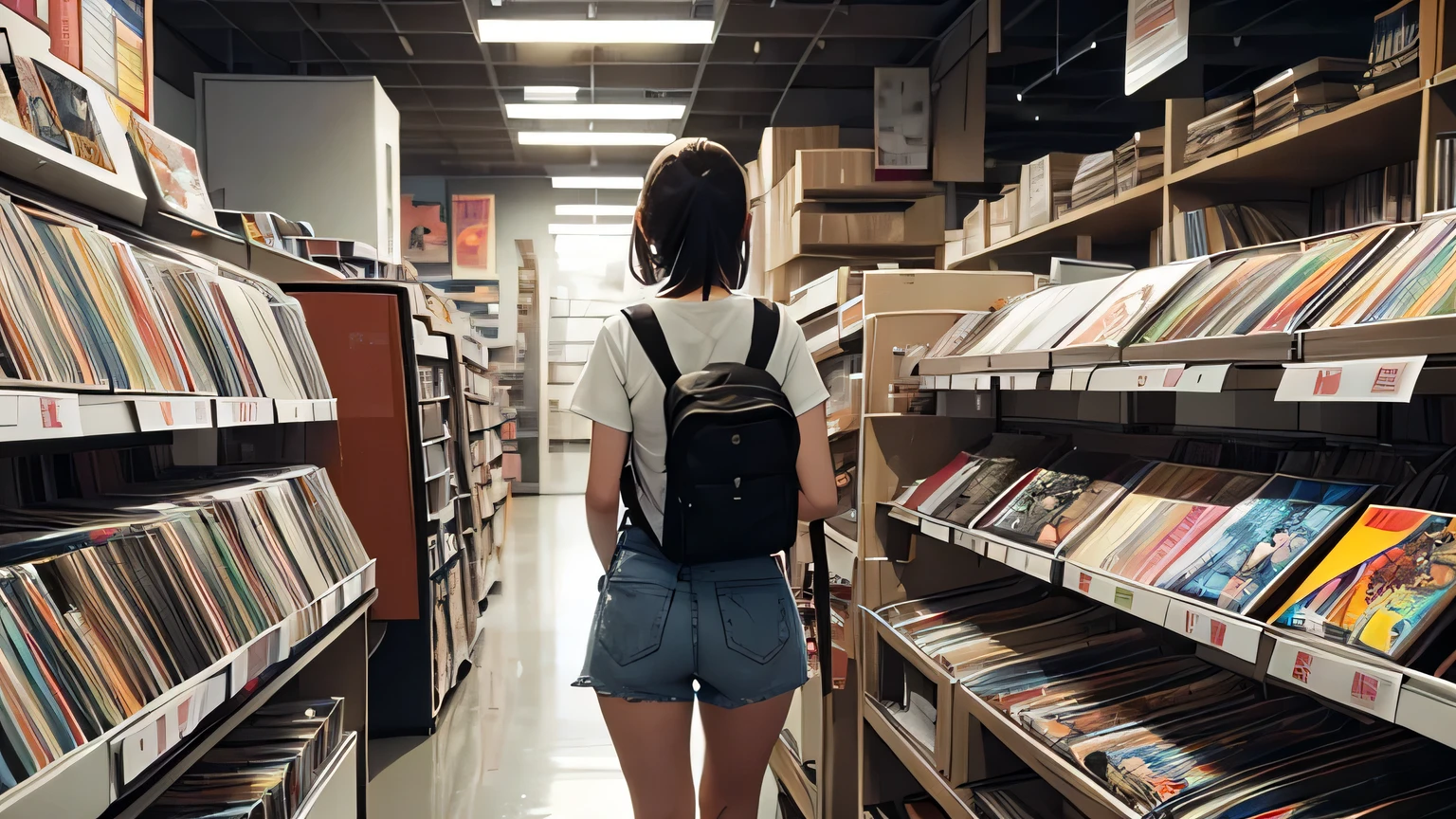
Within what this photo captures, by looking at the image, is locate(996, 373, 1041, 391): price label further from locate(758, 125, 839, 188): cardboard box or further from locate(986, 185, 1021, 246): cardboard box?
locate(758, 125, 839, 188): cardboard box

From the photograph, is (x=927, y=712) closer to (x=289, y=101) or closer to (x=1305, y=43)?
(x=1305, y=43)

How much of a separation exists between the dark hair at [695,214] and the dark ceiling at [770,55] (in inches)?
162

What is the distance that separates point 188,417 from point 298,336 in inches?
Result: 35.0

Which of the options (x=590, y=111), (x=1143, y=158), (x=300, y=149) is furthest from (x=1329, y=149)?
(x=300, y=149)

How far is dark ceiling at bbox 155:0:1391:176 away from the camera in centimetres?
559

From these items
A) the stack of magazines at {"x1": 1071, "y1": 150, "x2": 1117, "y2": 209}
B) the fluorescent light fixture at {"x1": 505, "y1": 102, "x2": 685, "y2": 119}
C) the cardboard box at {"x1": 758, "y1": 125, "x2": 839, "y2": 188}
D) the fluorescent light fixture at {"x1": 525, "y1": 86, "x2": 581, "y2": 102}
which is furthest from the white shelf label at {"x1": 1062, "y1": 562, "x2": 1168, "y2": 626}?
the fluorescent light fixture at {"x1": 525, "y1": 86, "x2": 581, "y2": 102}

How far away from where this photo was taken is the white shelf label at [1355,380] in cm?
105

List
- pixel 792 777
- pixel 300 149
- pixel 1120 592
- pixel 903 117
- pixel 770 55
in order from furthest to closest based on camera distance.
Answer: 1. pixel 770 55
2. pixel 300 149
3. pixel 903 117
4. pixel 792 777
5. pixel 1120 592

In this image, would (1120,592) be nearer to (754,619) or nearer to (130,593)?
(754,619)

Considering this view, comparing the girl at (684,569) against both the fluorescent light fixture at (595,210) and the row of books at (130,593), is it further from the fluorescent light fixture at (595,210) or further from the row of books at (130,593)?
the fluorescent light fixture at (595,210)

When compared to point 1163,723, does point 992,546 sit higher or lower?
higher

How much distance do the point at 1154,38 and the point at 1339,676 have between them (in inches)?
119

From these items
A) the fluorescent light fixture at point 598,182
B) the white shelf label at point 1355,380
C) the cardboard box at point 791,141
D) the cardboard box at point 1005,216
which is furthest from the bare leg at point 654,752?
the fluorescent light fixture at point 598,182

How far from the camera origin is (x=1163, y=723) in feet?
5.53
